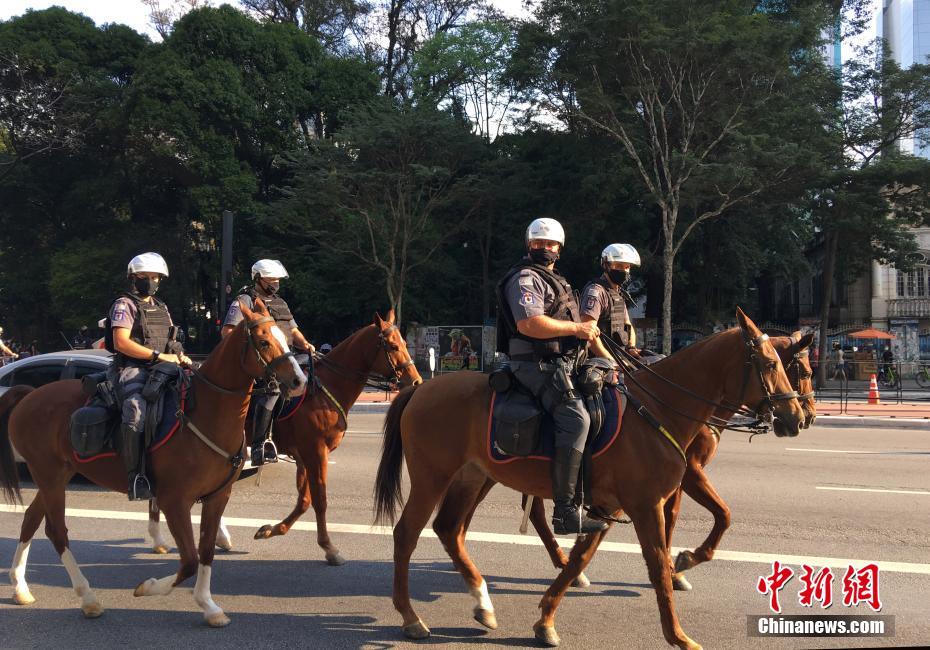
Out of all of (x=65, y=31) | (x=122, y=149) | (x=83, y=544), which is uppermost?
(x=65, y=31)

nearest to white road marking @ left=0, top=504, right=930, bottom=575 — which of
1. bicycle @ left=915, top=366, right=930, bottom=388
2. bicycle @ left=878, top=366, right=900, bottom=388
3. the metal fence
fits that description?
the metal fence

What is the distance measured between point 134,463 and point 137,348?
0.82 metres

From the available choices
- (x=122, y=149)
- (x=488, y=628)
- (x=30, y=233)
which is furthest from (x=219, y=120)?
(x=488, y=628)

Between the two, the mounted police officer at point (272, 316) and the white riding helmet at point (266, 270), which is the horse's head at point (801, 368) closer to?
the mounted police officer at point (272, 316)

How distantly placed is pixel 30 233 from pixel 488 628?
4225 cm

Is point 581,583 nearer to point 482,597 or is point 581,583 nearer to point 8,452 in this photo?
point 482,597

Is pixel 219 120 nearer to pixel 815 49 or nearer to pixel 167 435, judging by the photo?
pixel 815 49

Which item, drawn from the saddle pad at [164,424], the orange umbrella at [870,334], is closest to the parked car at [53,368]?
the saddle pad at [164,424]

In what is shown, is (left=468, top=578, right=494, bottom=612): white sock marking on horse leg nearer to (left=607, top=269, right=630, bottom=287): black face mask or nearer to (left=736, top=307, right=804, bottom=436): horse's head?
(left=736, top=307, right=804, bottom=436): horse's head

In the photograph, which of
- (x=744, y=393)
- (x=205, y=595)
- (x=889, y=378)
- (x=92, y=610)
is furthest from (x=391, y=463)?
(x=889, y=378)

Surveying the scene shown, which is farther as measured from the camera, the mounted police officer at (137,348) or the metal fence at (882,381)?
the metal fence at (882,381)

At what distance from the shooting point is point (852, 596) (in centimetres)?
539

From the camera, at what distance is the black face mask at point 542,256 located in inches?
202

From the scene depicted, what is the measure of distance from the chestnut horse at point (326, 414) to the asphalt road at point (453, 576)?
0.79 ft
